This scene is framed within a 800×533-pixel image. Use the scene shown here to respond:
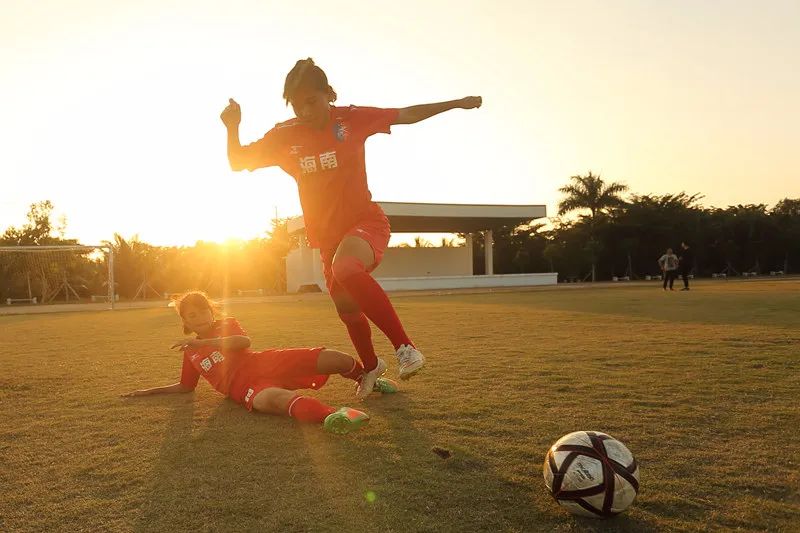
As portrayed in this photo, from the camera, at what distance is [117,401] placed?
430cm

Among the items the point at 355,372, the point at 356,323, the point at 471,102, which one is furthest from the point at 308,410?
the point at 471,102

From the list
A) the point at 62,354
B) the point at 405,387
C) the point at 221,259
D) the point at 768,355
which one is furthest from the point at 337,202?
the point at 221,259

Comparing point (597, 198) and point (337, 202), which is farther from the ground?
point (597, 198)

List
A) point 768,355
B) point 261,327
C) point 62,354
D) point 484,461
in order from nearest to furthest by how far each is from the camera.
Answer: point 484,461 → point 768,355 → point 62,354 → point 261,327

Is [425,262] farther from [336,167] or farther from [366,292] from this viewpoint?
[366,292]

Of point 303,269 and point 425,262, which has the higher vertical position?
point 425,262

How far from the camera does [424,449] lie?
290cm

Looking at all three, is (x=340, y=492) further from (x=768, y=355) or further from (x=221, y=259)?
(x=221, y=259)

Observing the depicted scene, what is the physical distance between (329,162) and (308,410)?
162 centimetres

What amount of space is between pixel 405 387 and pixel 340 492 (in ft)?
7.51

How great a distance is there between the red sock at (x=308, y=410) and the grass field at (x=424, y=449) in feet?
0.19

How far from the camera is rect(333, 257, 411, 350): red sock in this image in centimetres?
375

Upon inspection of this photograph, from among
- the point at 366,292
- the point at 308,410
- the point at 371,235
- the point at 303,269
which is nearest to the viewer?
the point at 308,410

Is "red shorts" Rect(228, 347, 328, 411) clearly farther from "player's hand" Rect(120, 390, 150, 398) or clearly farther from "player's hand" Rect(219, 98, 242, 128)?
"player's hand" Rect(219, 98, 242, 128)
